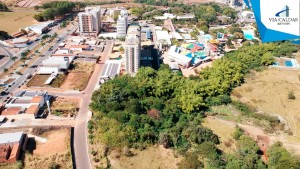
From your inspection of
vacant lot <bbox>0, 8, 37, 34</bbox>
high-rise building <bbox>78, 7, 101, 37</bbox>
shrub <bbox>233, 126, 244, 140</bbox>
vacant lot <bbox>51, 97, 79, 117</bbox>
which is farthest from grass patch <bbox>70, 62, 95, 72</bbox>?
shrub <bbox>233, 126, 244, 140</bbox>

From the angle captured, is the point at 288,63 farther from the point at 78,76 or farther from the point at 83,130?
the point at 83,130

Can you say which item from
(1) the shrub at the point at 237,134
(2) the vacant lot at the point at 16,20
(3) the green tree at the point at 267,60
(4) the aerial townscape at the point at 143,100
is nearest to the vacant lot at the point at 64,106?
(4) the aerial townscape at the point at 143,100

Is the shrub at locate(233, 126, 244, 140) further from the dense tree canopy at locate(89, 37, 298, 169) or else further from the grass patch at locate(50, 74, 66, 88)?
the grass patch at locate(50, 74, 66, 88)

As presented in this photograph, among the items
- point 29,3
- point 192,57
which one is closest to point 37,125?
point 192,57

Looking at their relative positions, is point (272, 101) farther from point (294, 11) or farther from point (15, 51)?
point (15, 51)

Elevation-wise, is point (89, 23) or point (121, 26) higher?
point (89, 23)

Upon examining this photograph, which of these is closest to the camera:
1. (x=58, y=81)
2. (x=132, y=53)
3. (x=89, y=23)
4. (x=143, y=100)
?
(x=143, y=100)

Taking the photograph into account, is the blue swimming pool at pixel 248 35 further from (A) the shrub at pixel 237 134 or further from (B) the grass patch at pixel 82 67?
(A) the shrub at pixel 237 134

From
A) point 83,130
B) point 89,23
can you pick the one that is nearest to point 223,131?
point 83,130
